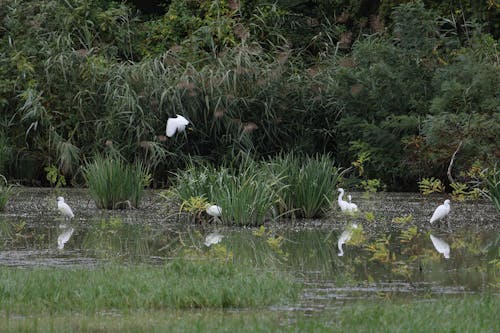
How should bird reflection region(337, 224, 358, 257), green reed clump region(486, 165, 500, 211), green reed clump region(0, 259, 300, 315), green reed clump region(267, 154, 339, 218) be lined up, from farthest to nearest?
green reed clump region(267, 154, 339, 218) → green reed clump region(486, 165, 500, 211) → bird reflection region(337, 224, 358, 257) → green reed clump region(0, 259, 300, 315)

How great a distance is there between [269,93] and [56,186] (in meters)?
4.57

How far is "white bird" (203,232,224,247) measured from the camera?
41.8 ft

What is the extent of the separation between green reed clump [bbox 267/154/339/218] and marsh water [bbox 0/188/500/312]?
0.87ft

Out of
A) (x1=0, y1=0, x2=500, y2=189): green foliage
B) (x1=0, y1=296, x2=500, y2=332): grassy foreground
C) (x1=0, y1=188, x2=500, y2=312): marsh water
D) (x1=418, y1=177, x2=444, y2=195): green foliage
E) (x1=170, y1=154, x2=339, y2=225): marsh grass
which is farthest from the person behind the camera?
(x1=0, y1=0, x2=500, y2=189): green foliage

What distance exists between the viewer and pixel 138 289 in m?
8.62

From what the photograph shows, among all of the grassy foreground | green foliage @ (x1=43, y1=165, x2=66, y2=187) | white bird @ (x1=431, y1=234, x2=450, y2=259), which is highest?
the grassy foreground

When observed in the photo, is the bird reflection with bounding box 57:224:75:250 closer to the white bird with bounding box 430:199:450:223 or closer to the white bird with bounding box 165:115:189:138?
the white bird with bounding box 430:199:450:223

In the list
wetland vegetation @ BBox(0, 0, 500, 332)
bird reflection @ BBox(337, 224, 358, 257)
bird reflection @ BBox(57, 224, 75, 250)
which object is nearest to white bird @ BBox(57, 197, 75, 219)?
wetland vegetation @ BBox(0, 0, 500, 332)

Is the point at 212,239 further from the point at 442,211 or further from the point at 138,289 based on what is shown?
the point at 138,289

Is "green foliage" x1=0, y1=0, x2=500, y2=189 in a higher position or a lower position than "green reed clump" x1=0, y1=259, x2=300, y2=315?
lower

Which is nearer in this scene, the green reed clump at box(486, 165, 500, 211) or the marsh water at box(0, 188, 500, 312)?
the marsh water at box(0, 188, 500, 312)

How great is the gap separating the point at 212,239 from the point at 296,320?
5507 millimetres

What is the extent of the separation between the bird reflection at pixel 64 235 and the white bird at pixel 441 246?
4128 mm

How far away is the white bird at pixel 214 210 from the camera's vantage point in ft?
48.2
